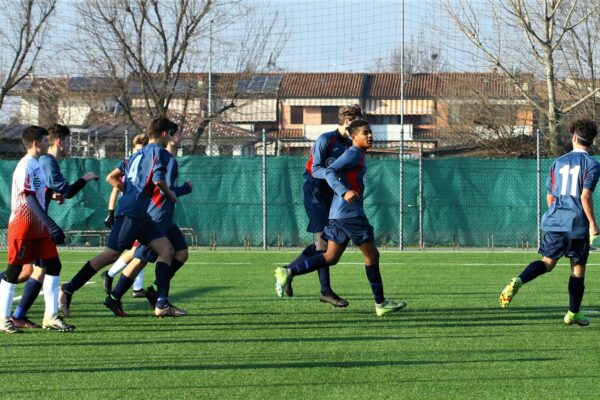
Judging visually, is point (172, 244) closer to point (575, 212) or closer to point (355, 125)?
point (355, 125)

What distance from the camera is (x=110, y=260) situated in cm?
955

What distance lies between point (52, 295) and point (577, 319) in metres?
4.55

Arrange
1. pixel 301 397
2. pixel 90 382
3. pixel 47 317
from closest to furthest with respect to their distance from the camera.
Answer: pixel 301 397, pixel 90 382, pixel 47 317

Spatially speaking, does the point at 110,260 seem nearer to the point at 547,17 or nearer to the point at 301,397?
the point at 301,397

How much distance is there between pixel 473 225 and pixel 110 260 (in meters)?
12.1

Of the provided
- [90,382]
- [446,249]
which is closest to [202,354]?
[90,382]

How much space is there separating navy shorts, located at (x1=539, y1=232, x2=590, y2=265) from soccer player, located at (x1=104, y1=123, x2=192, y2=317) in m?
3.50

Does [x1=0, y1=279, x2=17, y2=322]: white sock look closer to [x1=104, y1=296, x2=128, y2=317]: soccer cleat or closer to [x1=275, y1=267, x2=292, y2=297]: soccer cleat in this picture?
[x1=104, y1=296, x2=128, y2=317]: soccer cleat

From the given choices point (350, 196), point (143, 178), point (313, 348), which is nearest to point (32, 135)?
point (143, 178)

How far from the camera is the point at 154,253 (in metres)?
9.91

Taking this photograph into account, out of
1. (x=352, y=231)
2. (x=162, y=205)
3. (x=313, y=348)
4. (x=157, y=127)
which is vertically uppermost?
(x=157, y=127)

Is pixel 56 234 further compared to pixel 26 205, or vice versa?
pixel 26 205

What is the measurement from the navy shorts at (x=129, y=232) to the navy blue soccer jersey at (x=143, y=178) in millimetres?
64

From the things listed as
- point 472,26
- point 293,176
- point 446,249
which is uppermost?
point 472,26
